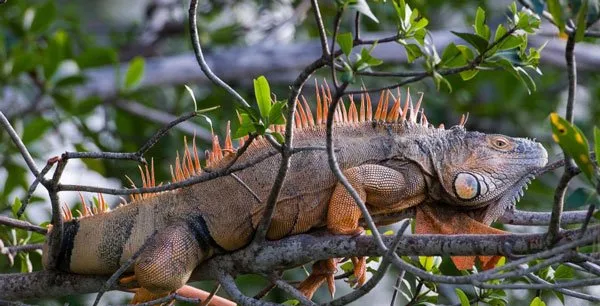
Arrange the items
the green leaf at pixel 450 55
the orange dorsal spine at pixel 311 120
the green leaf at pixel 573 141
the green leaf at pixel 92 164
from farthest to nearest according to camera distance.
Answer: the green leaf at pixel 92 164 < the orange dorsal spine at pixel 311 120 < the green leaf at pixel 450 55 < the green leaf at pixel 573 141

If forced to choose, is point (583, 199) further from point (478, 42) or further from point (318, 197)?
point (318, 197)

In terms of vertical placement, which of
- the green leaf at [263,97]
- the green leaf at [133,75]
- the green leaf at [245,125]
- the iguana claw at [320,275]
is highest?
the green leaf at [263,97]

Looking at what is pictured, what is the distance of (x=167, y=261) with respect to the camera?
439cm

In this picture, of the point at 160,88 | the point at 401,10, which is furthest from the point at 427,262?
the point at 160,88

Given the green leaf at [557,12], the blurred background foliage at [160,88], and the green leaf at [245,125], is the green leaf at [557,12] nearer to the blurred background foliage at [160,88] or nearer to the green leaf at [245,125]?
the green leaf at [245,125]

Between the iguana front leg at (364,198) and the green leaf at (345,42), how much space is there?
3.68 ft

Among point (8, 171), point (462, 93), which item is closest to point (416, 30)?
point (8, 171)

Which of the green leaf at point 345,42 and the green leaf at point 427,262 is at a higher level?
the green leaf at point 345,42

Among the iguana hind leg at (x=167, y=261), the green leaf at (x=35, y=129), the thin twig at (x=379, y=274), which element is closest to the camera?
the thin twig at (x=379, y=274)

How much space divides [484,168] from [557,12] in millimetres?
1831

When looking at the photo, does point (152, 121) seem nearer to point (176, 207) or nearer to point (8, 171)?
point (8, 171)

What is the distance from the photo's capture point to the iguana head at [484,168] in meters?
4.72

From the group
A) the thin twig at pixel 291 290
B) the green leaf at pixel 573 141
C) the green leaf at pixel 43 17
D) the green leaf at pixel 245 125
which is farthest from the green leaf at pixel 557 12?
the green leaf at pixel 43 17

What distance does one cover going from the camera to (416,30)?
3.66 metres
